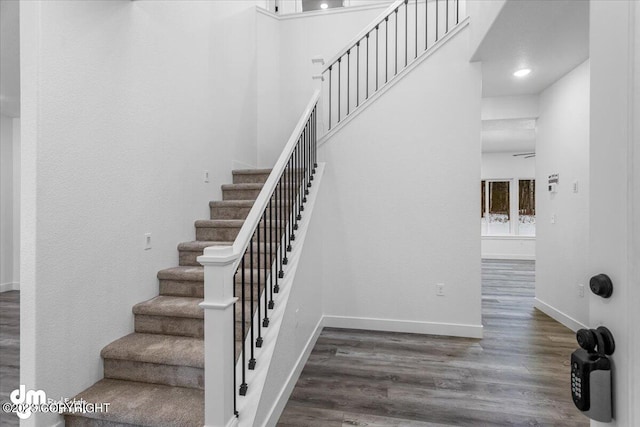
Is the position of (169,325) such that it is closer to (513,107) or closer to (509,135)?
(513,107)

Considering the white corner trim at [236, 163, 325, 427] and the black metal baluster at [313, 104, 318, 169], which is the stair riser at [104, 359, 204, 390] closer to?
the white corner trim at [236, 163, 325, 427]

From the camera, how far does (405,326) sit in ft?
11.7

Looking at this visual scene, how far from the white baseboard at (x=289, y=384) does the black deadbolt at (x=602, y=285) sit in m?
1.80

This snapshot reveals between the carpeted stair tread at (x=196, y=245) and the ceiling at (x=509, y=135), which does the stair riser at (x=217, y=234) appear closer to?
the carpeted stair tread at (x=196, y=245)

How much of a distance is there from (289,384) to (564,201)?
12.3ft

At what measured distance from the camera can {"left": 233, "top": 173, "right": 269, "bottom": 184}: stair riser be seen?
3980mm

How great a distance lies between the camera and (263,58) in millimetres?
4824

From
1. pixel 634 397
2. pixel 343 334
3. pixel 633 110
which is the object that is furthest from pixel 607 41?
pixel 343 334

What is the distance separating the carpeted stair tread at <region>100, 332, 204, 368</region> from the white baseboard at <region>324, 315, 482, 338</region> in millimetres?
1812

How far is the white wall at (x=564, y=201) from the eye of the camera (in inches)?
138

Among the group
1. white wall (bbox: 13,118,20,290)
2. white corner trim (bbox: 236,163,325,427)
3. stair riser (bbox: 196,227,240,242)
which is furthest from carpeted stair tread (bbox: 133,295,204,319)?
white wall (bbox: 13,118,20,290)

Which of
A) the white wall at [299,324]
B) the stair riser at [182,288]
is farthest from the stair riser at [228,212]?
the stair riser at [182,288]

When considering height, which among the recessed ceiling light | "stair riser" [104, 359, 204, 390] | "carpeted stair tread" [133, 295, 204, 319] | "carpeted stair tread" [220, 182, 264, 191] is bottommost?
"stair riser" [104, 359, 204, 390]

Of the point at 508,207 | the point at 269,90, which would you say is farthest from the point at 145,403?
the point at 508,207
